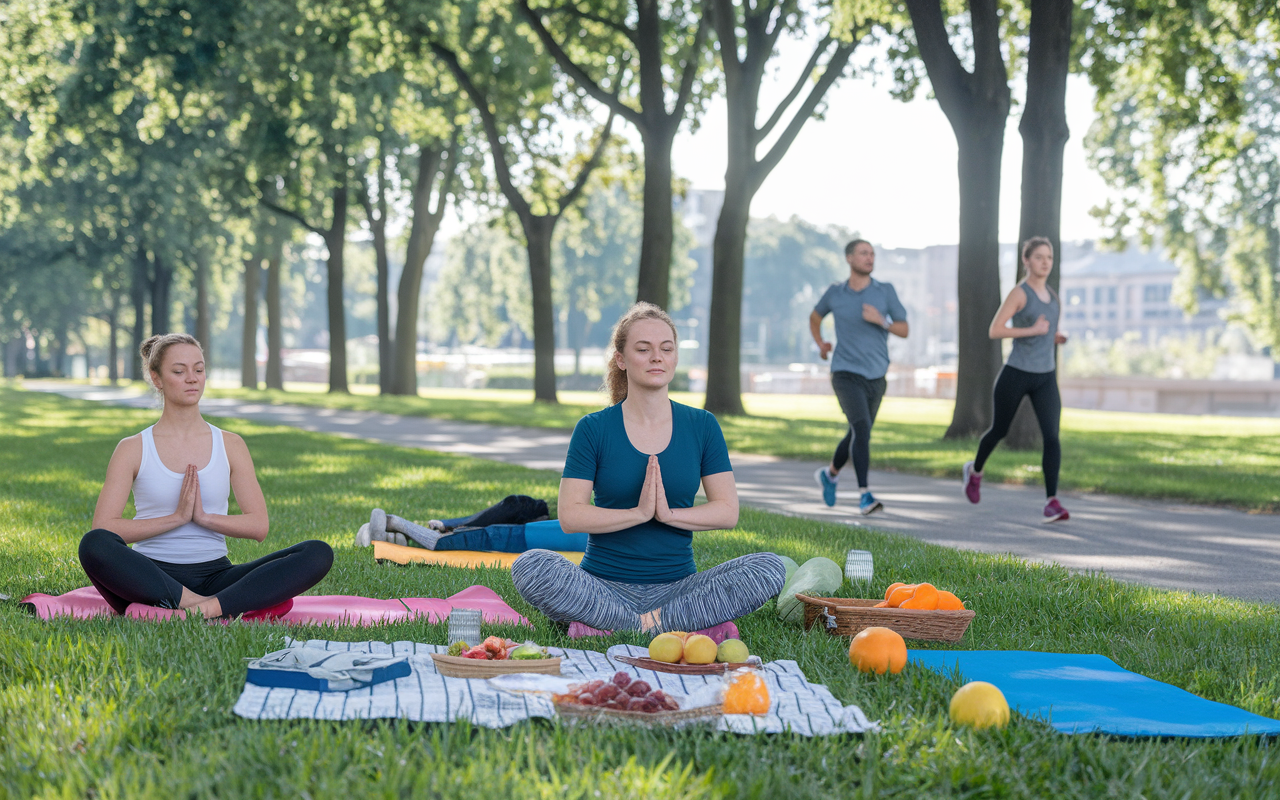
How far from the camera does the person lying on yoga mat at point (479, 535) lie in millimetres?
7464

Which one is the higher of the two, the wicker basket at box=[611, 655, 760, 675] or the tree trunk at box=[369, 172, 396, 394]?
the tree trunk at box=[369, 172, 396, 394]

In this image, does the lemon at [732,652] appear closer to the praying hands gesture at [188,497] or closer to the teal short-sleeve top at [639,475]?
the teal short-sleeve top at [639,475]

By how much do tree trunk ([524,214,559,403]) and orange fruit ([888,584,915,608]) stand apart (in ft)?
81.9

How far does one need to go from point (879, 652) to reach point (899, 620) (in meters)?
0.63

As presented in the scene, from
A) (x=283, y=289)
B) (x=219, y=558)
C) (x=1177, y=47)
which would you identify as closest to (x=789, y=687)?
(x=219, y=558)

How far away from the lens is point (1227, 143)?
2055 centimetres

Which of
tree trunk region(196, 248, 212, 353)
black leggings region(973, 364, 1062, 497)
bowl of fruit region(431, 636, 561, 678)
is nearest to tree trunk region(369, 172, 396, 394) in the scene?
tree trunk region(196, 248, 212, 353)

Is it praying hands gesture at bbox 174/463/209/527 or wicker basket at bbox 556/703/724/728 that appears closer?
wicker basket at bbox 556/703/724/728

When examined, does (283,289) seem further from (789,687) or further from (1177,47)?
(789,687)

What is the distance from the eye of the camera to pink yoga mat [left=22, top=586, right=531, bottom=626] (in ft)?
16.6

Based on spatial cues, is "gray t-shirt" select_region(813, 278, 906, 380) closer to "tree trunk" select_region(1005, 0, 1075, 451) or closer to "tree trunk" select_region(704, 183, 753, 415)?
"tree trunk" select_region(1005, 0, 1075, 451)

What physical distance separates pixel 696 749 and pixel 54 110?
21.1m

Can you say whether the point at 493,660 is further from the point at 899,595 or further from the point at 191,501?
the point at 899,595

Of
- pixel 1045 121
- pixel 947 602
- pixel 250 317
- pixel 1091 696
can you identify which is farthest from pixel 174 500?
pixel 250 317
